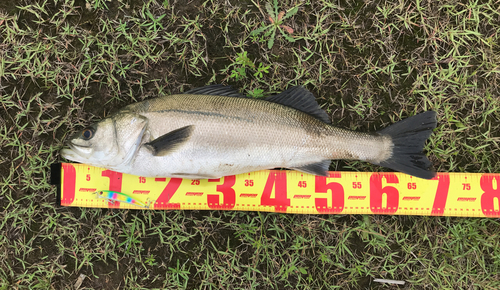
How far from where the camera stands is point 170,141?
2.72 metres

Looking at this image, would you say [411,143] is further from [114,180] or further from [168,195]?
[114,180]

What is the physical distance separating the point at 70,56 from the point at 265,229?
10.2 ft

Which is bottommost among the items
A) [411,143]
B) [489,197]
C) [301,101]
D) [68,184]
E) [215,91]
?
[489,197]

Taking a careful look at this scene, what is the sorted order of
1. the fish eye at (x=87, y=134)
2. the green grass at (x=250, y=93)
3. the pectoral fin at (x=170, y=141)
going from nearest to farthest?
1. the pectoral fin at (x=170, y=141)
2. the fish eye at (x=87, y=134)
3. the green grass at (x=250, y=93)

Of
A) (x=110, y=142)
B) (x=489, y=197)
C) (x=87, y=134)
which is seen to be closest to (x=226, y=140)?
(x=110, y=142)

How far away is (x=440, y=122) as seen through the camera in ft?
11.0

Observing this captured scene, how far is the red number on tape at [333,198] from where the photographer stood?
3.23m

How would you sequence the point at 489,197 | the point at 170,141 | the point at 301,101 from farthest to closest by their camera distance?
the point at 489,197 → the point at 301,101 → the point at 170,141

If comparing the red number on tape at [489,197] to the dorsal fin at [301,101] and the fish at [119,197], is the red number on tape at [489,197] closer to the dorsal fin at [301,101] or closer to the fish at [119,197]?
the dorsal fin at [301,101]

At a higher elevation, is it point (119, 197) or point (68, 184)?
point (68, 184)

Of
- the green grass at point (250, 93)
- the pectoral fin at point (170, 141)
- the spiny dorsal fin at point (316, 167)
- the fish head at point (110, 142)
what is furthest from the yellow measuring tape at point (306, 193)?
the pectoral fin at point (170, 141)

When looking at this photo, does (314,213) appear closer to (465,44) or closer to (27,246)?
(465,44)

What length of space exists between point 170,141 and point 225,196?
0.94 m

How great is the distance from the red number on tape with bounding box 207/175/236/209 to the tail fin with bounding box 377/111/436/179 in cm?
171
